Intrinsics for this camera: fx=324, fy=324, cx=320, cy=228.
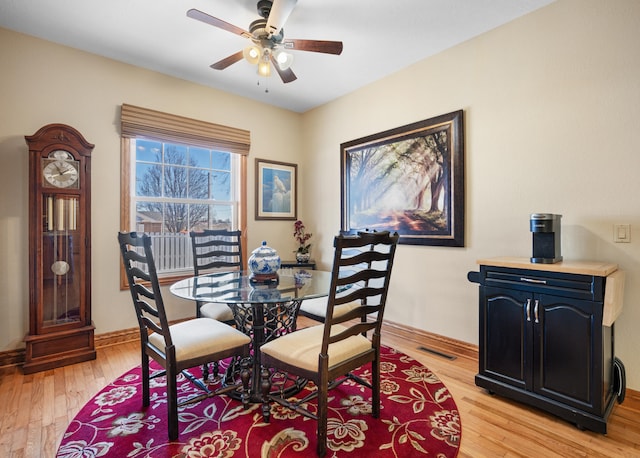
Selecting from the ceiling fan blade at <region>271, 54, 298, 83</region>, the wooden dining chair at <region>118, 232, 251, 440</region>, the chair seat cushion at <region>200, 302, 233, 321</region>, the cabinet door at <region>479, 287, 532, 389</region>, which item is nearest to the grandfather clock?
the chair seat cushion at <region>200, 302, 233, 321</region>

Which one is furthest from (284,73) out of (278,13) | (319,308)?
(319,308)

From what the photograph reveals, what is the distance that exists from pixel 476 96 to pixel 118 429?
3.46 metres

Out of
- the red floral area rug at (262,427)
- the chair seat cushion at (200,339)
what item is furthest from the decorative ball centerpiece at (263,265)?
the red floral area rug at (262,427)

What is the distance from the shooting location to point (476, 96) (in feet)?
9.10

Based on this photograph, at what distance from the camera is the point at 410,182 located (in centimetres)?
325

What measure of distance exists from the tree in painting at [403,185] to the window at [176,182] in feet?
4.71

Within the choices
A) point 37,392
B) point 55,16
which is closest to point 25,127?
point 55,16

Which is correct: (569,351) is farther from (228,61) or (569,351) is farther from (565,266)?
(228,61)

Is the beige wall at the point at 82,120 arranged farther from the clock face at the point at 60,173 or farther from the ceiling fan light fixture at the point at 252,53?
the ceiling fan light fixture at the point at 252,53

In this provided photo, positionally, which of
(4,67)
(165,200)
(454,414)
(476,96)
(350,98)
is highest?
(350,98)

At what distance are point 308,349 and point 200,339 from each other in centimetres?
62

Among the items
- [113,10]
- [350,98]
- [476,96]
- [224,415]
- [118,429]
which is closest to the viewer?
[118,429]

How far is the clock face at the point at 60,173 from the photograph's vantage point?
259 cm

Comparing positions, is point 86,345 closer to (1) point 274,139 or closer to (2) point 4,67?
(2) point 4,67
